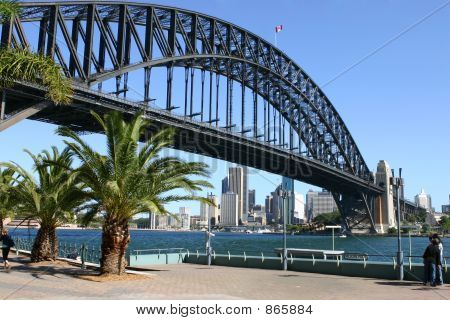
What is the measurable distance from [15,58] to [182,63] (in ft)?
166

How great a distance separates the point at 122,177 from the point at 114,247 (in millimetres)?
2620

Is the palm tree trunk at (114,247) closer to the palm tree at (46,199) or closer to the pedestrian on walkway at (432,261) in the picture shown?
the palm tree at (46,199)

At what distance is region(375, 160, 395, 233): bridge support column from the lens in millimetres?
122812

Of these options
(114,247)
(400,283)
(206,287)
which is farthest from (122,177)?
(400,283)

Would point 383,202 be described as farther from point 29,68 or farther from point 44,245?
point 29,68

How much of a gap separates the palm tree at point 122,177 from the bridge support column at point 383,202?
4286 inches

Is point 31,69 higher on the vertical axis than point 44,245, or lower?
higher

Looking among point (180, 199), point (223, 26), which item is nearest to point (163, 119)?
point (223, 26)

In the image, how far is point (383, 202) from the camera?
4843 inches

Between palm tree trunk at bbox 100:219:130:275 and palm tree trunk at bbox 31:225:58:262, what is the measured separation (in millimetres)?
5578

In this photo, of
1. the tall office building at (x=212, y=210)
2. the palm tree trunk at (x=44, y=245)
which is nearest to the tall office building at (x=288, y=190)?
the tall office building at (x=212, y=210)

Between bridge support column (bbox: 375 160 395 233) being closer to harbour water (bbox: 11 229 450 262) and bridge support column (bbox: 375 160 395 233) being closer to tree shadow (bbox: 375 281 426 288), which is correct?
harbour water (bbox: 11 229 450 262)


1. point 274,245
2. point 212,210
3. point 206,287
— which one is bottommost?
point 274,245

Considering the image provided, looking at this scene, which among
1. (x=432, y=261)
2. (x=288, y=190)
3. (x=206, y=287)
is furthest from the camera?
(x=288, y=190)
